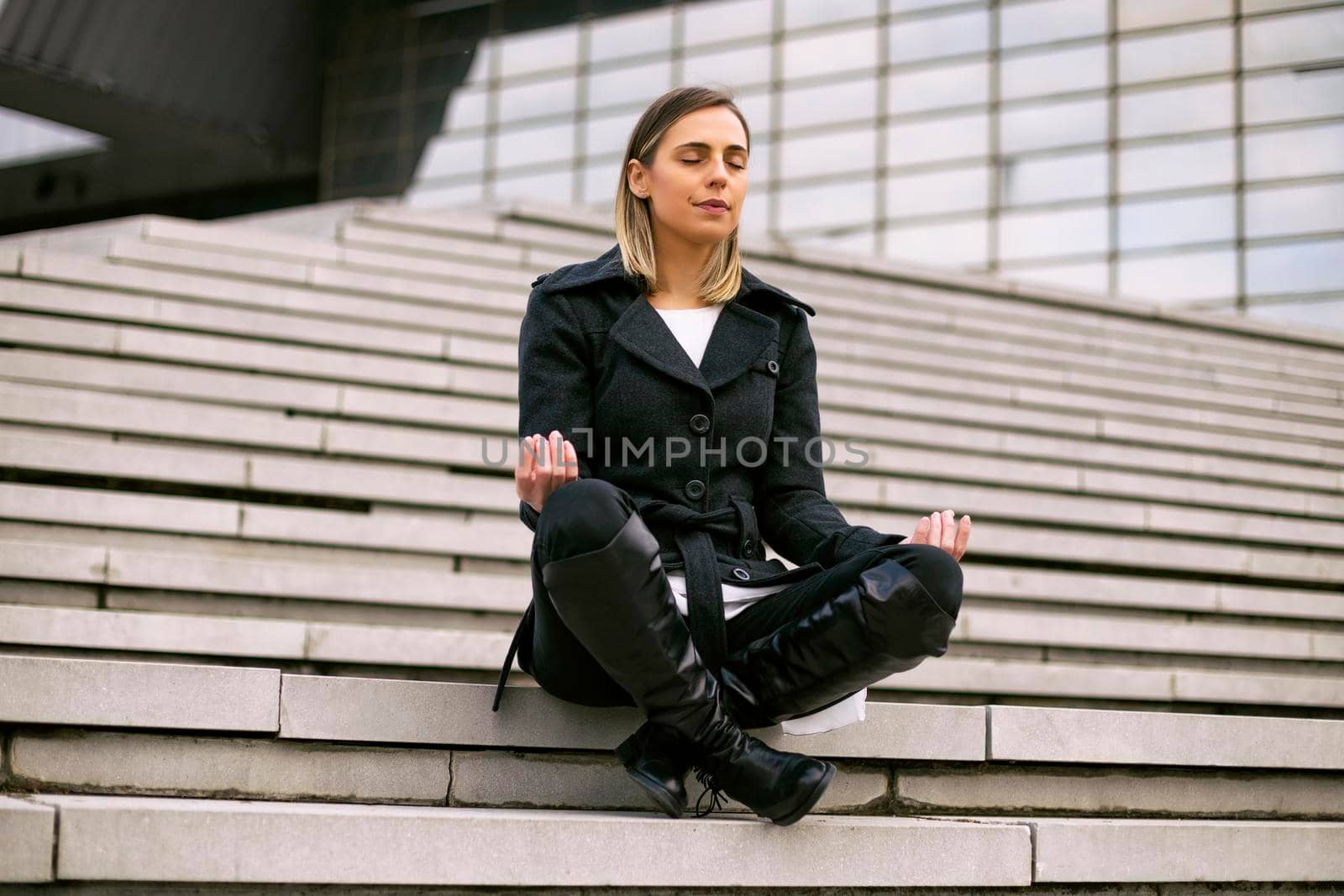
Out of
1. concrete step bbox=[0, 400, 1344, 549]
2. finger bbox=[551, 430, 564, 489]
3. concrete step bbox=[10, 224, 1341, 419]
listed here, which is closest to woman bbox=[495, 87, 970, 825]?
finger bbox=[551, 430, 564, 489]

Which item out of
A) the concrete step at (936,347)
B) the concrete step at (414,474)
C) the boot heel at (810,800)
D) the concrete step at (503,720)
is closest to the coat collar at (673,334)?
the concrete step at (503,720)

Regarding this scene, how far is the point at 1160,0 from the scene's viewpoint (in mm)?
16500

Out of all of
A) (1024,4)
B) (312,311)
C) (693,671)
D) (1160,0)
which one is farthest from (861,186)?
(693,671)

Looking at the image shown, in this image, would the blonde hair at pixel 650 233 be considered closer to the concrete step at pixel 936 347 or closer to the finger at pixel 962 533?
the finger at pixel 962 533

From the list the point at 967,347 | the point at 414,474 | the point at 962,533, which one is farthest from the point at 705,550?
the point at 967,347

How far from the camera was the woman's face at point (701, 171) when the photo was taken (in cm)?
245

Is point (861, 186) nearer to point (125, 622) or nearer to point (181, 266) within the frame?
point (181, 266)

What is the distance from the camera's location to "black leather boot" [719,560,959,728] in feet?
6.83

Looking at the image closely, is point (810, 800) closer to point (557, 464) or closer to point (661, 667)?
point (661, 667)

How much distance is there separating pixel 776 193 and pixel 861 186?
1.14 m

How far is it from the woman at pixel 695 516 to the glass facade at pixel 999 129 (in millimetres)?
13878

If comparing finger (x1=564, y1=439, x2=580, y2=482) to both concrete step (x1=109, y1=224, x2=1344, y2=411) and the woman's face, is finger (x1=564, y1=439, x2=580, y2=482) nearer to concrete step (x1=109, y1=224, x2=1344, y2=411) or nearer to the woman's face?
the woman's face

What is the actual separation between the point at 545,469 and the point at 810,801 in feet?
2.14

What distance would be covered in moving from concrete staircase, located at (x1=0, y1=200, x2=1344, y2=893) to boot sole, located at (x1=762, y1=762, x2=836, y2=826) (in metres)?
0.05
